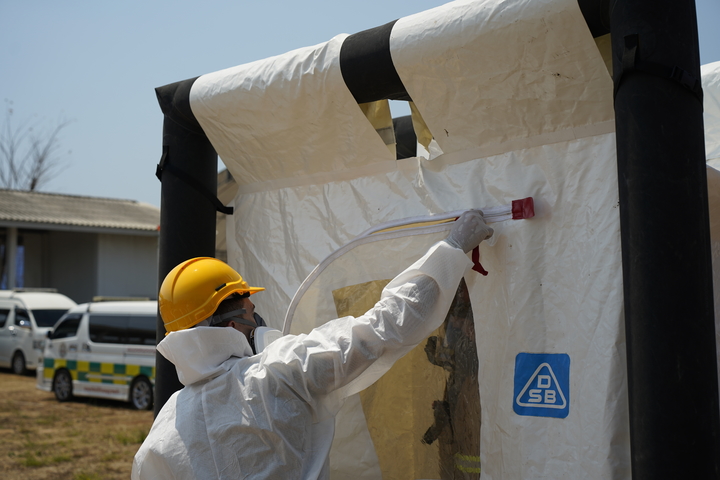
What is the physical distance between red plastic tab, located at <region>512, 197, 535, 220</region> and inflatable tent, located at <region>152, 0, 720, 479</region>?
32 mm

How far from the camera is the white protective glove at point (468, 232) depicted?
1674 millimetres

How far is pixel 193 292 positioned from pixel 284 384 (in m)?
0.39

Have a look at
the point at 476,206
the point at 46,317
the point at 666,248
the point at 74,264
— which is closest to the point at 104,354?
the point at 46,317

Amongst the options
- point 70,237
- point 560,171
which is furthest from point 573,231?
point 70,237

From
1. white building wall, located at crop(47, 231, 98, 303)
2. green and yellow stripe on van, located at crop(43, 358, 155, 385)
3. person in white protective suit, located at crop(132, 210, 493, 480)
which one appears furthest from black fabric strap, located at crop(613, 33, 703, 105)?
white building wall, located at crop(47, 231, 98, 303)

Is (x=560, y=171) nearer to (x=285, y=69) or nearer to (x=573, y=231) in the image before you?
(x=573, y=231)

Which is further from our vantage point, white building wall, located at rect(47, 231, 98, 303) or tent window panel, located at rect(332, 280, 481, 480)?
white building wall, located at rect(47, 231, 98, 303)

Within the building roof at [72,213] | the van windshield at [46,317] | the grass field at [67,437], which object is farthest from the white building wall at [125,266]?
the grass field at [67,437]

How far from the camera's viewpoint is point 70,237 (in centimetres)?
2025

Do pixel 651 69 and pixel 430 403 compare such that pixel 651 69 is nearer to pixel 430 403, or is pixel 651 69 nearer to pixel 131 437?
pixel 430 403

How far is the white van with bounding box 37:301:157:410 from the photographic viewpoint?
370 inches

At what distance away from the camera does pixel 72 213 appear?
64.6ft

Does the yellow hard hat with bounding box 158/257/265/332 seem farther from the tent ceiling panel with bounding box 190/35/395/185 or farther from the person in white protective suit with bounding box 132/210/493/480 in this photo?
the tent ceiling panel with bounding box 190/35/395/185

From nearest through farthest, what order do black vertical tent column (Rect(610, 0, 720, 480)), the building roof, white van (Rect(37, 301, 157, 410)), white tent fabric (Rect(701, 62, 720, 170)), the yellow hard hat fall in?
black vertical tent column (Rect(610, 0, 720, 480)) → the yellow hard hat → white tent fabric (Rect(701, 62, 720, 170)) → white van (Rect(37, 301, 157, 410)) → the building roof
